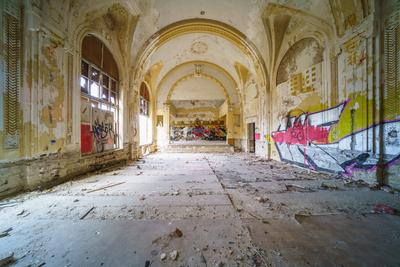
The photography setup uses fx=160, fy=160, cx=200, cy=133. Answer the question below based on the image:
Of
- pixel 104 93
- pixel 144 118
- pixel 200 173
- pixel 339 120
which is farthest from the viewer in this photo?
pixel 144 118

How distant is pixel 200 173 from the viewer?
5.09m

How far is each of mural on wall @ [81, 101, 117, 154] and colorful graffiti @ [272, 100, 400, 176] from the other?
23.9 ft

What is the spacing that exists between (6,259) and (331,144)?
22.3ft

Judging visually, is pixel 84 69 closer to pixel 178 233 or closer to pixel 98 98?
pixel 98 98

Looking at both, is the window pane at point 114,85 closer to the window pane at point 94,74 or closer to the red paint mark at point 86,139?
the window pane at point 94,74

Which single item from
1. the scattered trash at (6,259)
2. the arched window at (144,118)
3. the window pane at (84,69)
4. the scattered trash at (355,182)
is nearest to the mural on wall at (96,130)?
the window pane at (84,69)

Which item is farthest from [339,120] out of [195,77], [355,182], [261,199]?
[195,77]

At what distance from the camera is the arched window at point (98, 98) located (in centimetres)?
514

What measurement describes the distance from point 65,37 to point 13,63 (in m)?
1.49

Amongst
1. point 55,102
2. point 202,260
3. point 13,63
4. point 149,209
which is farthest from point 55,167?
point 202,260

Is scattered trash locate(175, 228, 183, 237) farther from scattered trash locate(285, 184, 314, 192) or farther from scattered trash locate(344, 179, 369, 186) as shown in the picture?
scattered trash locate(344, 179, 369, 186)

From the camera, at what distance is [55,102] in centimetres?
393

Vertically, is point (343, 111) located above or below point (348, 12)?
below

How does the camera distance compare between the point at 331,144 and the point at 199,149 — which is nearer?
the point at 331,144
